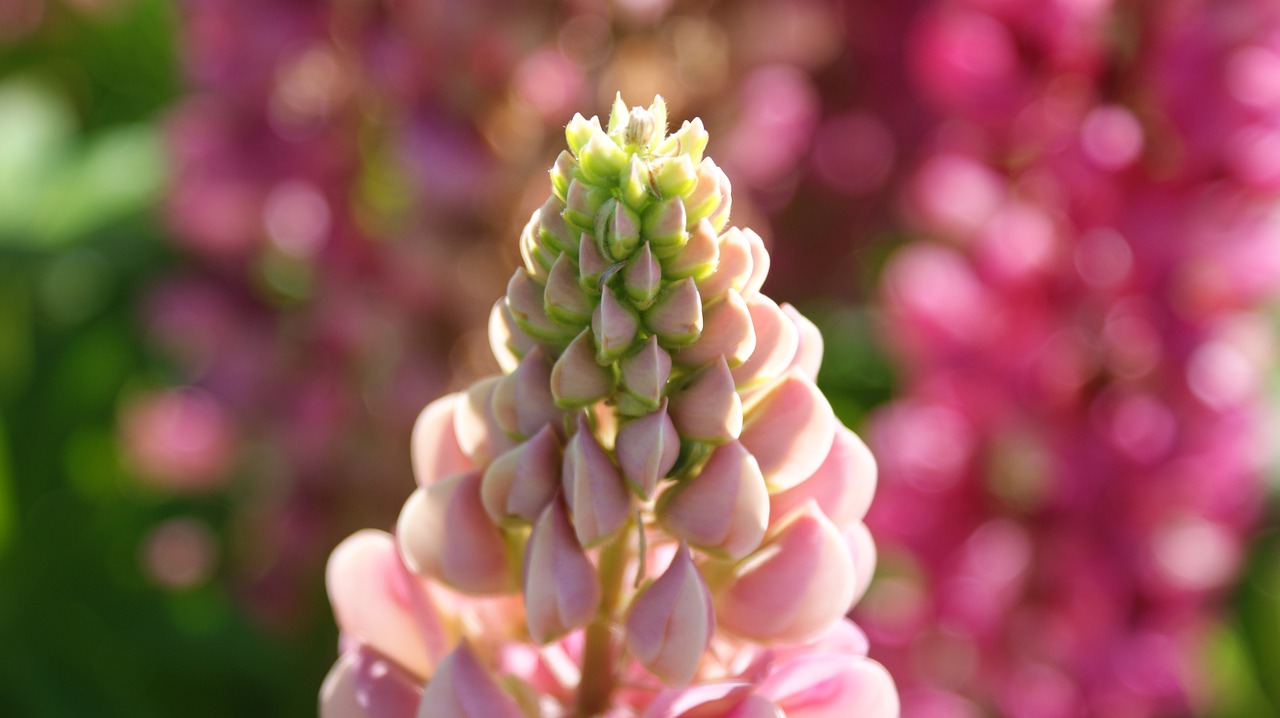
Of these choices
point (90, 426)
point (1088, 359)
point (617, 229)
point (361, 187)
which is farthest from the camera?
point (90, 426)

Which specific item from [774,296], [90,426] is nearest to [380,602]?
[774,296]

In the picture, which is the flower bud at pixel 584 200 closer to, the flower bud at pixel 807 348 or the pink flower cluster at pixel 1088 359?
the flower bud at pixel 807 348

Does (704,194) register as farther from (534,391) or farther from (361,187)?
(361,187)

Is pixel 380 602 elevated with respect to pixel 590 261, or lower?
lower

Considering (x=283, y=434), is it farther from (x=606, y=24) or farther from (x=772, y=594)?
(x=772, y=594)

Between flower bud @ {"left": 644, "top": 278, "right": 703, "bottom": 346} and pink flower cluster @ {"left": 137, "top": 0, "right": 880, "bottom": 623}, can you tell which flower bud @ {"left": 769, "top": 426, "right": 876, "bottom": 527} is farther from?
pink flower cluster @ {"left": 137, "top": 0, "right": 880, "bottom": 623}

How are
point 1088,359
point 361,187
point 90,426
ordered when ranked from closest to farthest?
point 1088,359 < point 361,187 < point 90,426

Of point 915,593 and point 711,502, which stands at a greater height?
point 711,502

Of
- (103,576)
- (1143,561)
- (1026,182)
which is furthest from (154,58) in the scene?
(1143,561)

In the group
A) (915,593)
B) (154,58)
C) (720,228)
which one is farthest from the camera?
(154,58)
